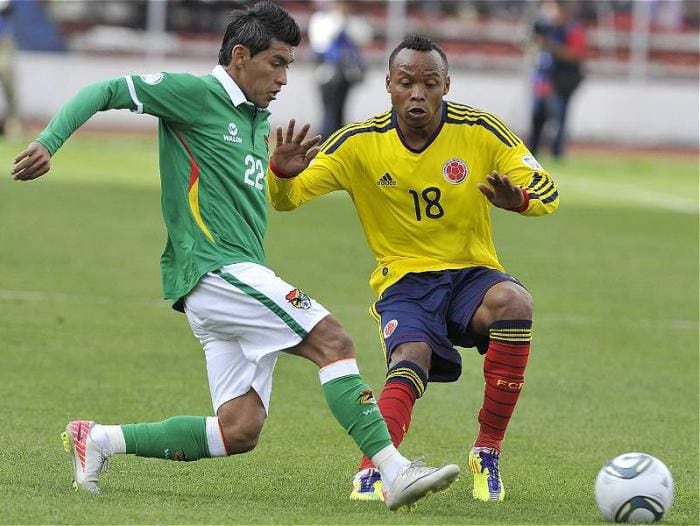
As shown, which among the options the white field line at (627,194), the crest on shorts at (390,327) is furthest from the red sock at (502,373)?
the white field line at (627,194)

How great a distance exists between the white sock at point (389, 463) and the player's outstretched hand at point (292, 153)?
1.42 metres

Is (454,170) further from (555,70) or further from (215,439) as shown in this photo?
(555,70)

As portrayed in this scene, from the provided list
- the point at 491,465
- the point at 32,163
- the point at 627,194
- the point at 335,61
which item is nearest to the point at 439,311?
the point at 491,465

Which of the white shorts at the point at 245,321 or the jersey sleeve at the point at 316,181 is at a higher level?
the jersey sleeve at the point at 316,181

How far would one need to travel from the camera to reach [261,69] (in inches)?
251

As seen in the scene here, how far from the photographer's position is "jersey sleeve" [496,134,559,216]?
682 centimetres

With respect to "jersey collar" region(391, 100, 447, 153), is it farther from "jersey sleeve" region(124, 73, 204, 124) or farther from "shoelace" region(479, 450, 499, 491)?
"shoelace" region(479, 450, 499, 491)

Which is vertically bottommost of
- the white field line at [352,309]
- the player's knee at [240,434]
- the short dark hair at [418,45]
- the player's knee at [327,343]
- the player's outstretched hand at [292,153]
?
the white field line at [352,309]

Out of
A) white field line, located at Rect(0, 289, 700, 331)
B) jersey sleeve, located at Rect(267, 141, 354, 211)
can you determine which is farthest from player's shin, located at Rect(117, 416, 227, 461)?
white field line, located at Rect(0, 289, 700, 331)

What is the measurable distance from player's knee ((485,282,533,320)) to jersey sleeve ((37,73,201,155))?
1588mm

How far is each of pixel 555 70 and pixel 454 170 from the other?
19.9 m

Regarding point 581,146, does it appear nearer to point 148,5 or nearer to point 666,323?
point 148,5

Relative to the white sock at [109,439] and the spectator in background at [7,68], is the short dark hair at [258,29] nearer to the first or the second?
the white sock at [109,439]

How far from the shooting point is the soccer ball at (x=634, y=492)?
6.21 metres
